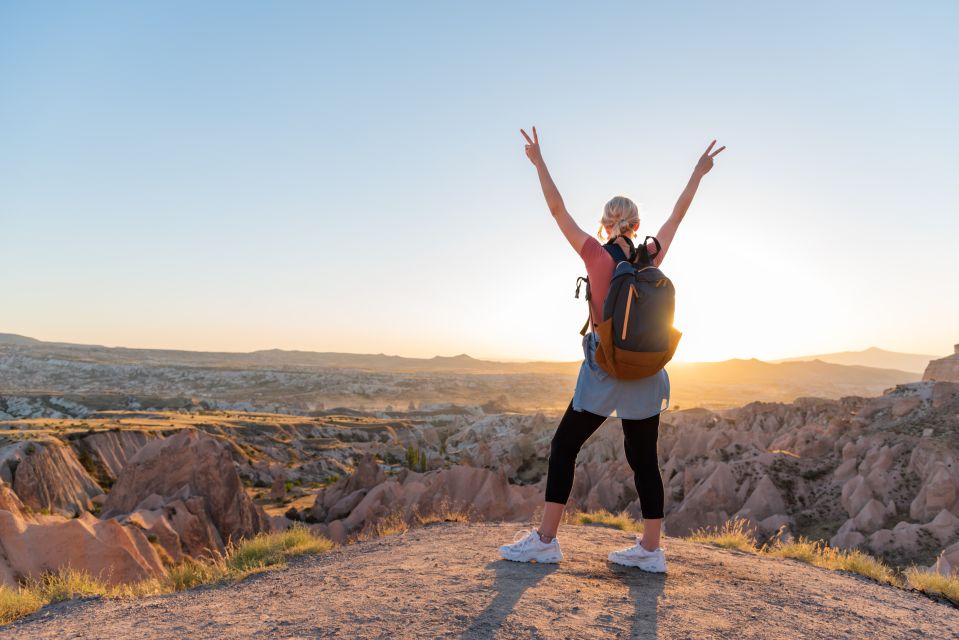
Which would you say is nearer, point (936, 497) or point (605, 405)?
point (605, 405)

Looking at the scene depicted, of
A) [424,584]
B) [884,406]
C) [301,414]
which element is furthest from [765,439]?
[301,414]

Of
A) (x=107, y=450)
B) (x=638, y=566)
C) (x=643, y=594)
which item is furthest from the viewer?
(x=107, y=450)

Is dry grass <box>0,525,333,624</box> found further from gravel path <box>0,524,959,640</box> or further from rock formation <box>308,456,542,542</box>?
rock formation <box>308,456,542,542</box>

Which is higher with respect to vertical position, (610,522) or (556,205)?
(556,205)

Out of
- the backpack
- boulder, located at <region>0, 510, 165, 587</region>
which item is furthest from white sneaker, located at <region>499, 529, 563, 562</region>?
boulder, located at <region>0, 510, 165, 587</region>

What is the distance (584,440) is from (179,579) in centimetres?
446

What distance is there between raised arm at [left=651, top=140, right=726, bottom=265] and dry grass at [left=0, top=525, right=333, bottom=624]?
4.97m

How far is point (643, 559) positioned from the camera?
4.97 metres

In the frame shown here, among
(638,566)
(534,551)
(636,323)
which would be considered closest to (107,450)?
(534,551)

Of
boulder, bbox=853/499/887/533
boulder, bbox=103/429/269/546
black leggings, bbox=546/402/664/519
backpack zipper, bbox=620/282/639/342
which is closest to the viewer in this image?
backpack zipper, bbox=620/282/639/342

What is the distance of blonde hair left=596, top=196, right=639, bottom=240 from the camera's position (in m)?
4.54

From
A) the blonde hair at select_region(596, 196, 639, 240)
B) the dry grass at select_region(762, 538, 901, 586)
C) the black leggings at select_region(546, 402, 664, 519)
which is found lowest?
the dry grass at select_region(762, 538, 901, 586)

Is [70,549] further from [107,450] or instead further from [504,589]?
[107,450]

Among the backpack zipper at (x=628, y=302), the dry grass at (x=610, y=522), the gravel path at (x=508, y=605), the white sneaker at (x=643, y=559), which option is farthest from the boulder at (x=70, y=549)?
the backpack zipper at (x=628, y=302)
